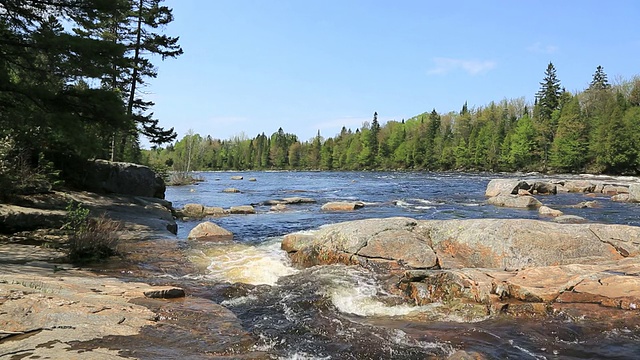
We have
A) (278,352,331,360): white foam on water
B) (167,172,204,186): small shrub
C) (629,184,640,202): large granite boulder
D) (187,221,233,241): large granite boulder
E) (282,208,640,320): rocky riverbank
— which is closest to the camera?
(278,352,331,360): white foam on water

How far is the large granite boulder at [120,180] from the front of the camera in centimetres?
1591

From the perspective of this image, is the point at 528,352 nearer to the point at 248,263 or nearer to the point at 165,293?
the point at 165,293

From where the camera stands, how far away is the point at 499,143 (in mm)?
76125

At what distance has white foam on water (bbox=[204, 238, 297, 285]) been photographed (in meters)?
8.57

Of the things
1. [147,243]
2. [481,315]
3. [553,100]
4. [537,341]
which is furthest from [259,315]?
[553,100]

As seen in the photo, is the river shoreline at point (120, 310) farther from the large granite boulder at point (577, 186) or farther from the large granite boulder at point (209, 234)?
the large granite boulder at point (577, 186)

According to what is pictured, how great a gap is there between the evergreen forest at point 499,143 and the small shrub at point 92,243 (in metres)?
29.5

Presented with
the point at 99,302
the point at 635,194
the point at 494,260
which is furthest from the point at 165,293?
the point at 635,194

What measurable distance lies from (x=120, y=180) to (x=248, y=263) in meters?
10.5

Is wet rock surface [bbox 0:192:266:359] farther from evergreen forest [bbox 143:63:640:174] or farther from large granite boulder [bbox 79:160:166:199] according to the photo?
evergreen forest [bbox 143:63:640:174]

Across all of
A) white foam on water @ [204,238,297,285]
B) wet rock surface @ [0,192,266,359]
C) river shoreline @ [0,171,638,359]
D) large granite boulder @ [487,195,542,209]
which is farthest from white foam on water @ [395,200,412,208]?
wet rock surface @ [0,192,266,359]

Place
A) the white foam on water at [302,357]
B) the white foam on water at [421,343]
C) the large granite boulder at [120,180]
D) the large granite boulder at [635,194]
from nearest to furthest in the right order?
the white foam on water at [302,357]
the white foam on water at [421,343]
the large granite boulder at [120,180]
the large granite boulder at [635,194]

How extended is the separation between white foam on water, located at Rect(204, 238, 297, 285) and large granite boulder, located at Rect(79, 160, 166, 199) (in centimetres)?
805

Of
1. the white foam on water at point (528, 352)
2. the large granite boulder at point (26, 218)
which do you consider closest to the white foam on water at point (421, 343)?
the white foam on water at point (528, 352)
